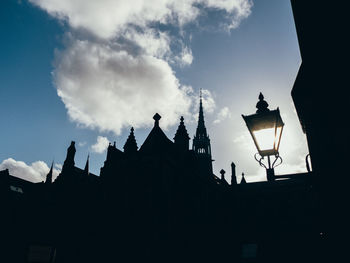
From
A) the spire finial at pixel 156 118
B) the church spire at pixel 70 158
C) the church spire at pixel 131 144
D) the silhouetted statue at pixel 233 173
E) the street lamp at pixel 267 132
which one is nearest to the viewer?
the street lamp at pixel 267 132

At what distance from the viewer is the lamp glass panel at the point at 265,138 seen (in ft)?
11.8

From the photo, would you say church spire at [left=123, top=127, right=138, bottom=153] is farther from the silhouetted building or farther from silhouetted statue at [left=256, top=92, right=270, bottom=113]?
silhouetted statue at [left=256, top=92, right=270, bottom=113]

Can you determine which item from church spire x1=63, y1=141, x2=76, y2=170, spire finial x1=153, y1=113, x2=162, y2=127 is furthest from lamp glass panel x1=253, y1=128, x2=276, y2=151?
church spire x1=63, y1=141, x2=76, y2=170

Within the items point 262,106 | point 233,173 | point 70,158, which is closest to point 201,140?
point 233,173

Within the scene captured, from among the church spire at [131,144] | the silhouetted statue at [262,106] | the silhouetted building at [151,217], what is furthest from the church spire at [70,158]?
the silhouetted statue at [262,106]

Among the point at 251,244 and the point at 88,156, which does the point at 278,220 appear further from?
the point at 88,156

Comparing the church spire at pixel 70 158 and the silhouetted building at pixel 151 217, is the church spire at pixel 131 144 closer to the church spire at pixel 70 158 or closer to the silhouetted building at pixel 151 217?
the silhouetted building at pixel 151 217

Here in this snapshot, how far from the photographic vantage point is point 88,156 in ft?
173

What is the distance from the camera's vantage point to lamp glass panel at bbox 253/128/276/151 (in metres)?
3.59

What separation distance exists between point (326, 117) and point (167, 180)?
12986 mm

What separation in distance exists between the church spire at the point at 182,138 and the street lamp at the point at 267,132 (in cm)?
1774

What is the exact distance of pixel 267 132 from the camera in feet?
11.9

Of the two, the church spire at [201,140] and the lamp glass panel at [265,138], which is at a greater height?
the church spire at [201,140]

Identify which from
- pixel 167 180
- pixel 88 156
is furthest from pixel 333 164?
pixel 88 156
